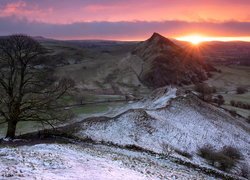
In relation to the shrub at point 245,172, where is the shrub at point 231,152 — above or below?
above

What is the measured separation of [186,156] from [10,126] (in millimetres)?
17857

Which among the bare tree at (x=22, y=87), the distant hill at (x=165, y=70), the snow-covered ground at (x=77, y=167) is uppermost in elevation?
the bare tree at (x=22, y=87)

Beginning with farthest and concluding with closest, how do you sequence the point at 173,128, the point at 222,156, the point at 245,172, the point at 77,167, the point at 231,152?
the point at 173,128
the point at 231,152
the point at 222,156
the point at 245,172
the point at 77,167

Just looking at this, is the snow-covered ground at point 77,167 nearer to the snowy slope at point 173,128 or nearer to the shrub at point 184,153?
the shrub at point 184,153

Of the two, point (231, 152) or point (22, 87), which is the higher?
point (22, 87)

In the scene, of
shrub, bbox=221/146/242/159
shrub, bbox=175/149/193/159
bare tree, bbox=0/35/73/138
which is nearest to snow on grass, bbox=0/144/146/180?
bare tree, bbox=0/35/73/138

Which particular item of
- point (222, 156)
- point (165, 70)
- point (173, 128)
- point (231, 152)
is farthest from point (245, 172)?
point (165, 70)

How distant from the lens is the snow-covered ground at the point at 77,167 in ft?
62.6

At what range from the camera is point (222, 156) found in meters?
39.1

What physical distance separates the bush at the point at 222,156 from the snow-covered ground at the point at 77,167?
29.9 ft

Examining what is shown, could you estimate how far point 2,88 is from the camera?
3619 cm

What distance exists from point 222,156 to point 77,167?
22.2 meters

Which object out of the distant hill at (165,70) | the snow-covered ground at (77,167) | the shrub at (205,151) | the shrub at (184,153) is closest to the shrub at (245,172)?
the shrub at (205,151)

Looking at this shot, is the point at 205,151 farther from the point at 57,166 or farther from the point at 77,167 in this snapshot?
the point at 57,166
